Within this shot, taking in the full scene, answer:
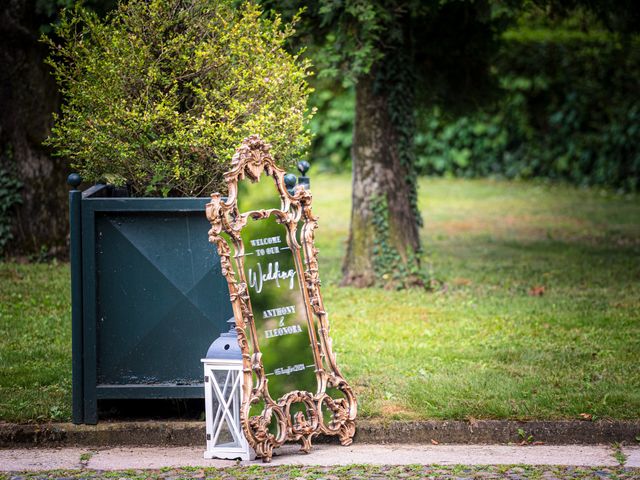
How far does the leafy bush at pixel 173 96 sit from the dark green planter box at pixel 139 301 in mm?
375

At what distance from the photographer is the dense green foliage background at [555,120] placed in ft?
61.5

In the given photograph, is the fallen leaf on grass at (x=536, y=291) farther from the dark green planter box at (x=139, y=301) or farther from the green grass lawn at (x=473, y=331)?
the dark green planter box at (x=139, y=301)

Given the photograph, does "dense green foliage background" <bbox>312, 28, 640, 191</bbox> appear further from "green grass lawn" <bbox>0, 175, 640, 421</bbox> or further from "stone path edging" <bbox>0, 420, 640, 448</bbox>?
"stone path edging" <bbox>0, 420, 640, 448</bbox>

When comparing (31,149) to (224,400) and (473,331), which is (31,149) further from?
(224,400)

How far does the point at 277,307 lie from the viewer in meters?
5.64

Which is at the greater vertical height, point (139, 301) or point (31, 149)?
point (31, 149)

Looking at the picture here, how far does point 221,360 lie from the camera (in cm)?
547

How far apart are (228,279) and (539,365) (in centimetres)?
277

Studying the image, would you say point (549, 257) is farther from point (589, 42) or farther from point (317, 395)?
point (589, 42)

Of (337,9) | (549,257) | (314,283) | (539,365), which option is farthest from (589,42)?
(314,283)

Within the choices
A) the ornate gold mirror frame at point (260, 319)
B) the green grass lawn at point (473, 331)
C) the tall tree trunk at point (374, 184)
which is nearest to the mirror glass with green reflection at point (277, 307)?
the ornate gold mirror frame at point (260, 319)

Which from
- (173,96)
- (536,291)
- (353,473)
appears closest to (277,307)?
(353,473)

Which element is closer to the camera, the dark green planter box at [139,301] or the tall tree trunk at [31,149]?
the dark green planter box at [139,301]

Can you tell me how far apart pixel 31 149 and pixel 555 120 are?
11945 mm
